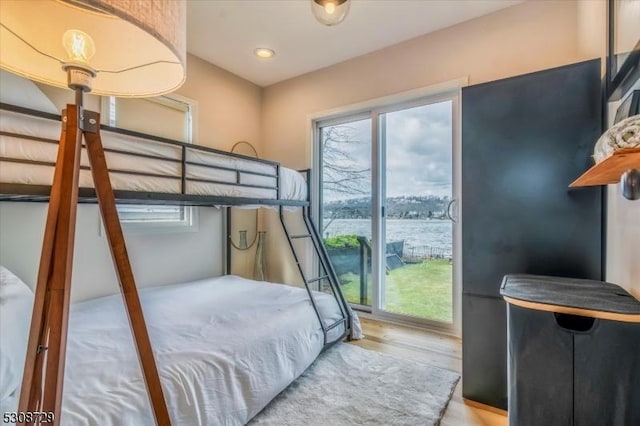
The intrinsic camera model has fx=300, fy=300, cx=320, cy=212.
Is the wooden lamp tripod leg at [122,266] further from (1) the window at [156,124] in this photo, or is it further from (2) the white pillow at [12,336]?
(1) the window at [156,124]

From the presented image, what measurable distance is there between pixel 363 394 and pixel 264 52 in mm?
2933

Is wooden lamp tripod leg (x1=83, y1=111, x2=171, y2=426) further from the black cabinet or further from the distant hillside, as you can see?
the distant hillside

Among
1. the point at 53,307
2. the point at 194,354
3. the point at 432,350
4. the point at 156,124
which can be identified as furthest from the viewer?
the point at 156,124

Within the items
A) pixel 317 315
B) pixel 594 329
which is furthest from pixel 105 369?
pixel 594 329

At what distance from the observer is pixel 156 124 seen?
8.62ft

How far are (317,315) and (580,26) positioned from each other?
263cm

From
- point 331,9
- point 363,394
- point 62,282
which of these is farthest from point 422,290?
point 62,282

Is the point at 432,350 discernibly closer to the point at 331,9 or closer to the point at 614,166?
the point at 614,166

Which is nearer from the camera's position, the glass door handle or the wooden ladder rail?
the wooden ladder rail

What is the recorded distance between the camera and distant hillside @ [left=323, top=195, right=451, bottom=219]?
8.77 feet

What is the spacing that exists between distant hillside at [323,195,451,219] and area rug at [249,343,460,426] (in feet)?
4.13

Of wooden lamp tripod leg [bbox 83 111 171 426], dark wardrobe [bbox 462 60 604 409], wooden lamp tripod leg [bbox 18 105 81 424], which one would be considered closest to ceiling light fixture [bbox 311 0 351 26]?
dark wardrobe [bbox 462 60 604 409]

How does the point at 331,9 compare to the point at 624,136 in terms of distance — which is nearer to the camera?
the point at 624,136

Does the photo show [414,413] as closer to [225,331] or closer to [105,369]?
[225,331]
